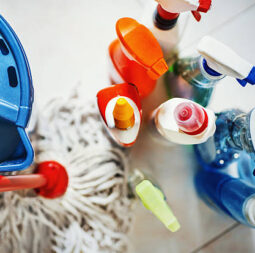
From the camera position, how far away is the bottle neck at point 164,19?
487 millimetres

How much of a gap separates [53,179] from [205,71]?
1.11ft

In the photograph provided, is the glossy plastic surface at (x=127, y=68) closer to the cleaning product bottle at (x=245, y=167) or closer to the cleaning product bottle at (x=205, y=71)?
the cleaning product bottle at (x=205, y=71)

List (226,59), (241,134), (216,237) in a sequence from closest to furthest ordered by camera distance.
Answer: (226,59) → (241,134) → (216,237)

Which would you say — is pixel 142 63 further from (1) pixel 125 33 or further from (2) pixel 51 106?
(2) pixel 51 106

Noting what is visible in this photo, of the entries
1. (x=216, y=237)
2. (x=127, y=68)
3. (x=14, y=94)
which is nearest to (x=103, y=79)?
(x=127, y=68)

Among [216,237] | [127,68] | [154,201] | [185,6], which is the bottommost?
[216,237]

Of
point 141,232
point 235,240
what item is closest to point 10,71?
point 141,232

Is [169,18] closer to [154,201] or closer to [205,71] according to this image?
[205,71]

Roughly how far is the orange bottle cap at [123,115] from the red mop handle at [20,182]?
Result: 7.2 inches

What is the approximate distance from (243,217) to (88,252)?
306mm

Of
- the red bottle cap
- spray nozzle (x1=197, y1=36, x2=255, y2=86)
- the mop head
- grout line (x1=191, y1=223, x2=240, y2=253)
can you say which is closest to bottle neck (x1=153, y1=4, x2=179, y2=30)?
spray nozzle (x1=197, y1=36, x2=255, y2=86)

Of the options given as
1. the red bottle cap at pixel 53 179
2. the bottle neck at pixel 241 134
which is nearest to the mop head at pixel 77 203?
the red bottle cap at pixel 53 179

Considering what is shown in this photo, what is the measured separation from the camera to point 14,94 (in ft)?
1.49

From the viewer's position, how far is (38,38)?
0.68 m
